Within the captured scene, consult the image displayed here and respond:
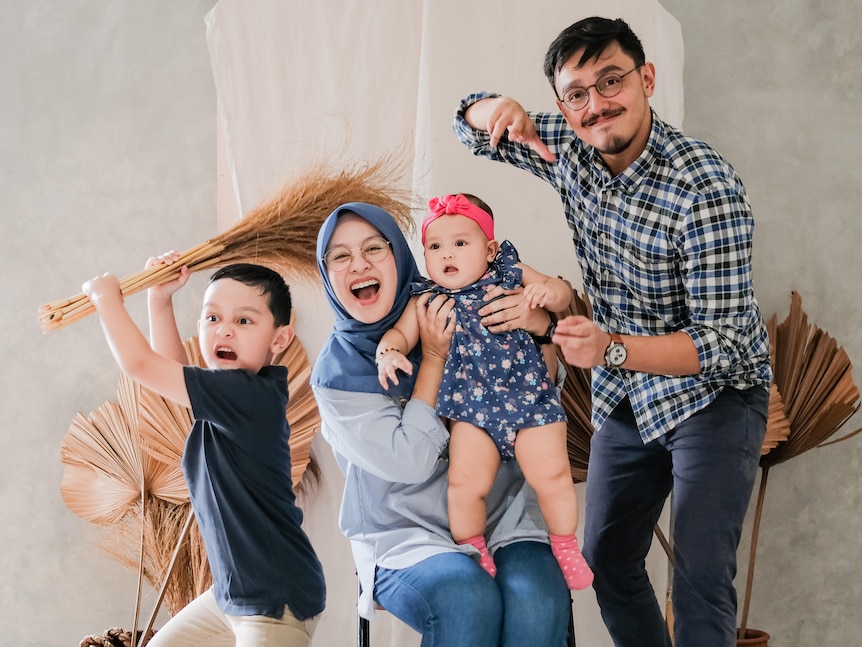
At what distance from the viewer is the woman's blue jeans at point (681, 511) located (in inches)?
74.1

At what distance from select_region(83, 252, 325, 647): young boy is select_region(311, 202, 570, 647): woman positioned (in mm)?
131

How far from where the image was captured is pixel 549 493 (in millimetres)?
1859

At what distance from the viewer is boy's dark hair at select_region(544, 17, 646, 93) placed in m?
1.94

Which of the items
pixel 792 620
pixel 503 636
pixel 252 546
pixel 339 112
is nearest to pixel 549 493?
pixel 503 636

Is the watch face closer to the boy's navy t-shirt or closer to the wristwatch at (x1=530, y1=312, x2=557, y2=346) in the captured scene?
the wristwatch at (x1=530, y1=312, x2=557, y2=346)

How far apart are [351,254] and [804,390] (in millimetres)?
1647

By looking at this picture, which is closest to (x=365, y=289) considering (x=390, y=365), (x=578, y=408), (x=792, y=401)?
(x=390, y=365)

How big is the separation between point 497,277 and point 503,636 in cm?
78

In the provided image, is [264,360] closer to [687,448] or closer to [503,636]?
[503,636]

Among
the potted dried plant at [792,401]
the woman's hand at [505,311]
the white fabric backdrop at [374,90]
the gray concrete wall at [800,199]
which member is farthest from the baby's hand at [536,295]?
the gray concrete wall at [800,199]

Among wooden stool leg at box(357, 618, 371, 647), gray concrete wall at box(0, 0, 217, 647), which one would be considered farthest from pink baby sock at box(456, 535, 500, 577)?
gray concrete wall at box(0, 0, 217, 647)

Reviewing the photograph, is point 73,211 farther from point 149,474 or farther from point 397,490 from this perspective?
point 397,490

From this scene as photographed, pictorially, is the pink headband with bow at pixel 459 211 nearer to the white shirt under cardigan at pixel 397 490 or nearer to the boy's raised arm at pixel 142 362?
the white shirt under cardigan at pixel 397 490

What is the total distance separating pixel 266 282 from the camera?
2025 mm
